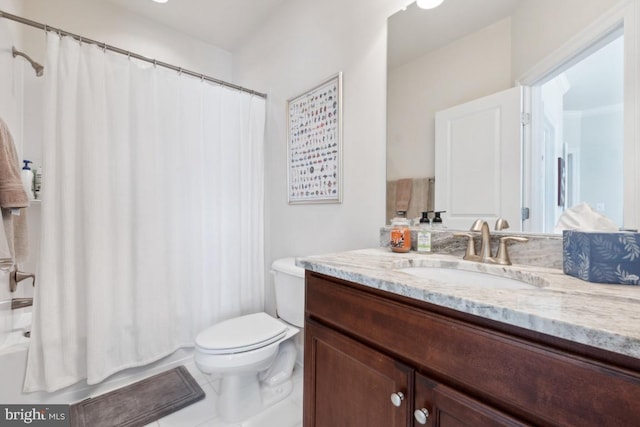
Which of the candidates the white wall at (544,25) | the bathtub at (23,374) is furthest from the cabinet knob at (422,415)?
the bathtub at (23,374)

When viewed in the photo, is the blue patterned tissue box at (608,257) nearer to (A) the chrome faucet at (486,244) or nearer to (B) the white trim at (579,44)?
(A) the chrome faucet at (486,244)

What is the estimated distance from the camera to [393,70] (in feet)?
4.22

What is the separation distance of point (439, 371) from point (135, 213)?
1.68 meters

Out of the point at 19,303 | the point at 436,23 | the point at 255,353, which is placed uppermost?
the point at 436,23

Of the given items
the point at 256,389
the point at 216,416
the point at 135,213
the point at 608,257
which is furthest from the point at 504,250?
the point at 135,213

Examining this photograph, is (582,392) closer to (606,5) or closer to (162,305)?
(606,5)

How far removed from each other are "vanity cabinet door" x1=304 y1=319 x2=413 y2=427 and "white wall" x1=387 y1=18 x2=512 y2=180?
79 cm

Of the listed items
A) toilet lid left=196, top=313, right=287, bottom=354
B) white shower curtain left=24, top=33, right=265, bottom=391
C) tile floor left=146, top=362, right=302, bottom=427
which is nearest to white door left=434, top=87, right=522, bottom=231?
toilet lid left=196, top=313, right=287, bottom=354

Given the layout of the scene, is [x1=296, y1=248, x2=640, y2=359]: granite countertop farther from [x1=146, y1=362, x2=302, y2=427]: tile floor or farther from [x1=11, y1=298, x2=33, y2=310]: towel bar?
[x1=11, y1=298, x2=33, y2=310]: towel bar

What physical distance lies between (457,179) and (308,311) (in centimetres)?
78

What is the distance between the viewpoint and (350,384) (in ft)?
2.57

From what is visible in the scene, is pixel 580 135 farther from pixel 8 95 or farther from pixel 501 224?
pixel 8 95

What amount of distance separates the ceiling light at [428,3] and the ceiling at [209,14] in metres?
1.14

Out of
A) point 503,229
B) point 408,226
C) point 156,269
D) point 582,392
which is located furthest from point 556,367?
point 156,269
